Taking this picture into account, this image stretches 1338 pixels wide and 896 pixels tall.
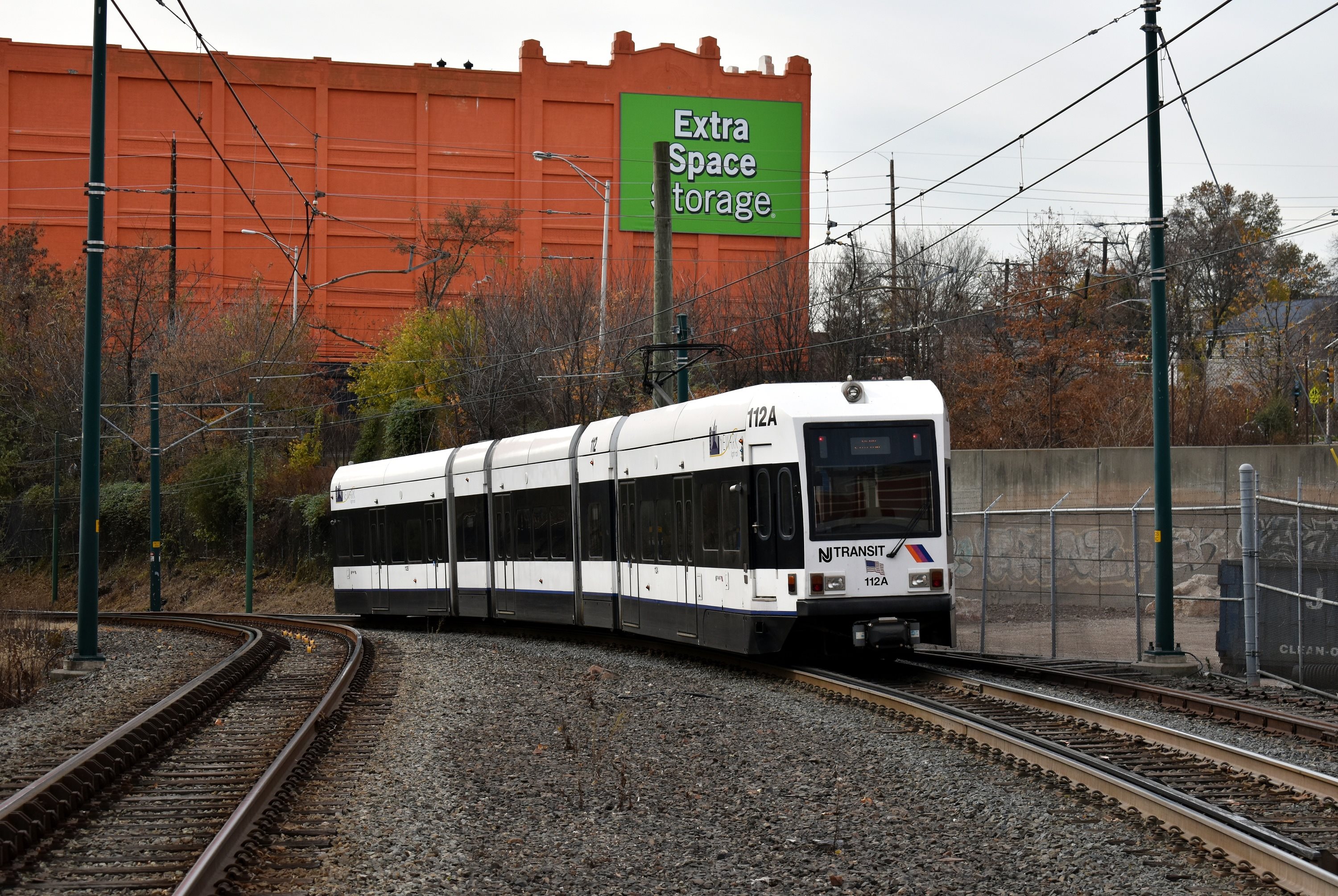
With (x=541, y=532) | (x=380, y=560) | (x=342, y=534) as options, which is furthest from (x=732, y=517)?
(x=342, y=534)

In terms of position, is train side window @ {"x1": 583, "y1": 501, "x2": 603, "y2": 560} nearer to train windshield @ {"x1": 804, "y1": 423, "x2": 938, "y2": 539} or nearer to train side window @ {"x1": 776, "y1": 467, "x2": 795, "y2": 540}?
train side window @ {"x1": 776, "y1": 467, "x2": 795, "y2": 540}

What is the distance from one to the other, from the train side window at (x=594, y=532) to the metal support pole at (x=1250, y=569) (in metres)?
8.74

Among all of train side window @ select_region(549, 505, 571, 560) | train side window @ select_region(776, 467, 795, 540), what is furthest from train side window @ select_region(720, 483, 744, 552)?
train side window @ select_region(549, 505, 571, 560)

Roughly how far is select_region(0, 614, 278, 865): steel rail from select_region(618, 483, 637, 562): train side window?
16.6 feet

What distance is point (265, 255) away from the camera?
60.4 meters

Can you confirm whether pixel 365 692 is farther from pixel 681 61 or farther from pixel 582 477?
pixel 681 61

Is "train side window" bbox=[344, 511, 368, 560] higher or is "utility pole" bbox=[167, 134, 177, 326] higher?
"utility pole" bbox=[167, 134, 177, 326]

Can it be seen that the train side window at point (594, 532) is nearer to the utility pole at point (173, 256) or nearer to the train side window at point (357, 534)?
the train side window at point (357, 534)

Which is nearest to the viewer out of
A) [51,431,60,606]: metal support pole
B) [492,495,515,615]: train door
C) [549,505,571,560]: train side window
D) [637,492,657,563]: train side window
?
[637,492,657,563]: train side window

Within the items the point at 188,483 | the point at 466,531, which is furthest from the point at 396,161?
the point at 466,531

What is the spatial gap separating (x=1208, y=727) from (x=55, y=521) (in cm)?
4760

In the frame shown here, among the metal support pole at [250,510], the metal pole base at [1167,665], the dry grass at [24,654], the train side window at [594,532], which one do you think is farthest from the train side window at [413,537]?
the metal support pole at [250,510]

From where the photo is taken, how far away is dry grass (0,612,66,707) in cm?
1570

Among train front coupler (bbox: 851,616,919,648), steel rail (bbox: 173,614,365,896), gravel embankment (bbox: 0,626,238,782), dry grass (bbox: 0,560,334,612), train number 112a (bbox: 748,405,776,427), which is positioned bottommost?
dry grass (bbox: 0,560,334,612)
